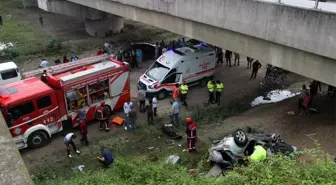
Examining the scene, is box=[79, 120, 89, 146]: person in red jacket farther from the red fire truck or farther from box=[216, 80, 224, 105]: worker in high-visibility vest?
box=[216, 80, 224, 105]: worker in high-visibility vest

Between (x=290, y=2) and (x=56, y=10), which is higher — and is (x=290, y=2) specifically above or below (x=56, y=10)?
above

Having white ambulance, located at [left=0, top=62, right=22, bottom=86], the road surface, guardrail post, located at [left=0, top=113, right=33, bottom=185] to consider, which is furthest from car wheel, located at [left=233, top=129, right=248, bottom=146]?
white ambulance, located at [left=0, top=62, right=22, bottom=86]

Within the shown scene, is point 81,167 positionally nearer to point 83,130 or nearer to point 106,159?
point 106,159

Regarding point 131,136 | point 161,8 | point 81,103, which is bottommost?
point 131,136

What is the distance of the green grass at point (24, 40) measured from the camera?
→ 80.4ft

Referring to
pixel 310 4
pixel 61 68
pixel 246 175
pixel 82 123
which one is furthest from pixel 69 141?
pixel 310 4

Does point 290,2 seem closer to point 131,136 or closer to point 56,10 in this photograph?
point 131,136

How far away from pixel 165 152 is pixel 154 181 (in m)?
4.19

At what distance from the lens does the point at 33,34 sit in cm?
2944

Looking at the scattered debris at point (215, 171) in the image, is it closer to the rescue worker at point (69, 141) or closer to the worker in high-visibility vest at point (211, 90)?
the rescue worker at point (69, 141)

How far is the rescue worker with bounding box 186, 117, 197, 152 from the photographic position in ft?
39.5

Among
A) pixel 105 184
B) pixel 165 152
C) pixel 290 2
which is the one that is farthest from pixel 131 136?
pixel 290 2

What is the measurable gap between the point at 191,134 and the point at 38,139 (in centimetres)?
608

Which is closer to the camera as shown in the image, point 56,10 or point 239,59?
point 239,59
